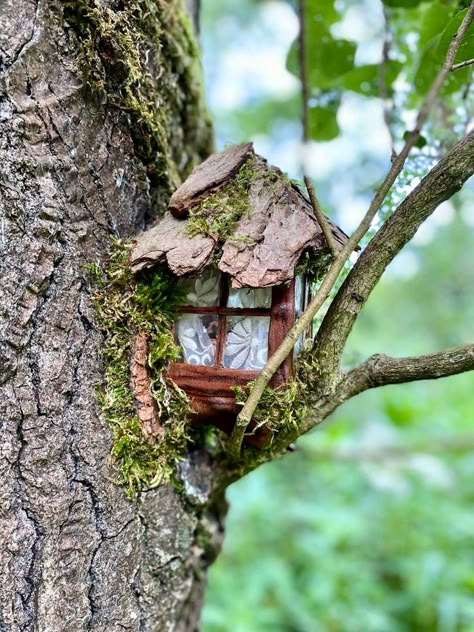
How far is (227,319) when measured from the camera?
2.89ft

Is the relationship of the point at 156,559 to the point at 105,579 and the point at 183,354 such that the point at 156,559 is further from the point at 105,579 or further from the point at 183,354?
the point at 183,354

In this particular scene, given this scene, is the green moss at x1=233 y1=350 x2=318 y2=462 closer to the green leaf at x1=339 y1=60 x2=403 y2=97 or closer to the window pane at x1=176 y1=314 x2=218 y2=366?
the window pane at x1=176 y1=314 x2=218 y2=366

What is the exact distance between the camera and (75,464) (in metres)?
Answer: 0.84

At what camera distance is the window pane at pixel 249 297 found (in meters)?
0.87

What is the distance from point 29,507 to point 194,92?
102 cm

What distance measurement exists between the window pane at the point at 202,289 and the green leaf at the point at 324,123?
0.70 m

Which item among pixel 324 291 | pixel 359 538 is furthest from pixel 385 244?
pixel 359 538

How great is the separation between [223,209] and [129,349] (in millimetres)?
289

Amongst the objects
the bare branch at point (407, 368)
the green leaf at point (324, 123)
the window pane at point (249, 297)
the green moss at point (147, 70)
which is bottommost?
the bare branch at point (407, 368)

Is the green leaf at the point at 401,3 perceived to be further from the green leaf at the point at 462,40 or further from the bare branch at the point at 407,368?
the bare branch at the point at 407,368

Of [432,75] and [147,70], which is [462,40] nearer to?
[432,75]

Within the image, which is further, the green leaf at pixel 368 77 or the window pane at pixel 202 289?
the green leaf at pixel 368 77

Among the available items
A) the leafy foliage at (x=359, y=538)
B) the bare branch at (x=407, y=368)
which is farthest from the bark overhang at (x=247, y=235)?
the leafy foliage at (x=359, y=538)

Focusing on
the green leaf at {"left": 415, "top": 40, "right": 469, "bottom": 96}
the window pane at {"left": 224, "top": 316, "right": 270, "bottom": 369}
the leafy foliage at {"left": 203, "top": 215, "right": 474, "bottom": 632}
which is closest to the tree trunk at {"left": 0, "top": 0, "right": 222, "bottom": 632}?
the window pane at {"left": 224, "top": 316, "right": 270, "bottom": 369}
